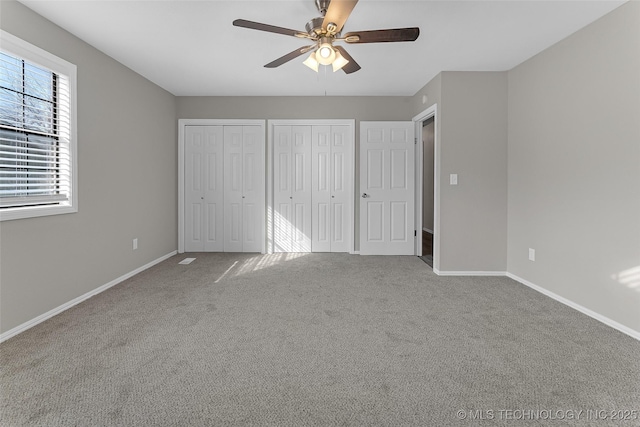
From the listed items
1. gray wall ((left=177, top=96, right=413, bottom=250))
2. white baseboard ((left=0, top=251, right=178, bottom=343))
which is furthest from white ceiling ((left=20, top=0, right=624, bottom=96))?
white baseboard ((left=0, top=251, right=178, bottom=343))

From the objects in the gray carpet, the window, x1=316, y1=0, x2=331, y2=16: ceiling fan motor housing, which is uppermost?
x1=316, y1=0, x2=331, y2=16: ceiling fan motor housing

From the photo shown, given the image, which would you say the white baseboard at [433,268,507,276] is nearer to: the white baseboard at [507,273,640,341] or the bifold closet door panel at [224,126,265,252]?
the white baseboard at [507,273,640,341]

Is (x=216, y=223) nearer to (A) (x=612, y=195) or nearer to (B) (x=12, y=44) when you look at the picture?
(B) (x=12, y=44)

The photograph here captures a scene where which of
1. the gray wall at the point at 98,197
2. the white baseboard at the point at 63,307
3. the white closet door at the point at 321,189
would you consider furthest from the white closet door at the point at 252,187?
the white baseboard at the point at 63,307

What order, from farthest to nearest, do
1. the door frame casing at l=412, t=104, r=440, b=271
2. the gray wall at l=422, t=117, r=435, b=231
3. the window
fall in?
the gray wall at l=422, t=117, r=435, b=231, the door frame casing at l=412, t=104, r=440, b=271, the window

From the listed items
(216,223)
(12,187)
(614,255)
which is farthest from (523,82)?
(12,187)

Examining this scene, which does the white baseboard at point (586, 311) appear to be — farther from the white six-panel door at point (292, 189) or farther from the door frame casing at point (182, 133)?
the door frame casing at point (182, 133)

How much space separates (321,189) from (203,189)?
1912mm

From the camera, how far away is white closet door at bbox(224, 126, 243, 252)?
16.3 ft

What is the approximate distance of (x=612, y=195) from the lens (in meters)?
2.45

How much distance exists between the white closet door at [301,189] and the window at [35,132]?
2850 mm

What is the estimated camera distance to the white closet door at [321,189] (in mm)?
4973

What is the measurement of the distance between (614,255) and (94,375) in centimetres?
372

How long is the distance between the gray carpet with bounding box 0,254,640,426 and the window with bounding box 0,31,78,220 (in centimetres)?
100
